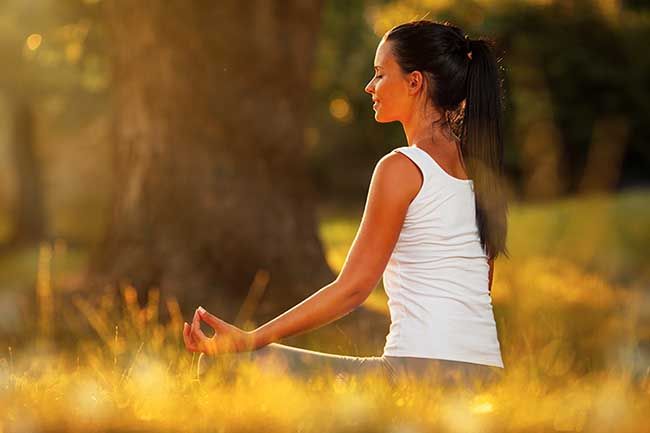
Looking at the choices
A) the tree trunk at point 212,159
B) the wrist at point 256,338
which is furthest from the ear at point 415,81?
the tree trunk at point 212,159

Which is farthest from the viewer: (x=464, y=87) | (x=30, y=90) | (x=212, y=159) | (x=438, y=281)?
(x=30, y=90)

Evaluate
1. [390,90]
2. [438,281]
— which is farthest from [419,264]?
[390,90]

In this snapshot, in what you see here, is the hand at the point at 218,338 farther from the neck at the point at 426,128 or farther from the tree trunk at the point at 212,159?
the tree trunk at the point at 212,159

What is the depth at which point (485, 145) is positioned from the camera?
12.8 ft

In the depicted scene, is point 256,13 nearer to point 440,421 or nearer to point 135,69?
point 135,69

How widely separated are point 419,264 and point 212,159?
4.46 metres

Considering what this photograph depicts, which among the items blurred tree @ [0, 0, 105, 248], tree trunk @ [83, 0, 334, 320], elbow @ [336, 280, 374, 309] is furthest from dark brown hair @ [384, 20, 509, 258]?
blurred tree @ [0, 0, 105, 248]

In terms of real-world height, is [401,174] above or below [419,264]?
above

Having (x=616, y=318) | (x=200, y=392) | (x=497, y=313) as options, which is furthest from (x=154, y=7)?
(x=200, y=392)

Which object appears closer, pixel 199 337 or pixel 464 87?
pixel 199 337

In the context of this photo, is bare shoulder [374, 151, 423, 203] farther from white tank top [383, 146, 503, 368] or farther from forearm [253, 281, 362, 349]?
forearm [253, 281, 362, 349]

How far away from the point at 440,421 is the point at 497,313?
516 cm

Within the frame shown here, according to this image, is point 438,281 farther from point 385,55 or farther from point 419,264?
point 385,55

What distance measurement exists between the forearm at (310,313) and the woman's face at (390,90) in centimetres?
73
